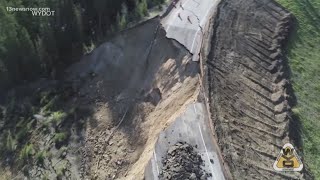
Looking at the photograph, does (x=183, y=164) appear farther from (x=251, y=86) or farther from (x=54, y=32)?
(x=54, y=32)

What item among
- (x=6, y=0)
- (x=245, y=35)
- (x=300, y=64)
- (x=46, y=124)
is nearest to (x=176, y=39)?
(x=245, y=35)

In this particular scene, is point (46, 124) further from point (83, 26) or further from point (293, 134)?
point (293, 134)

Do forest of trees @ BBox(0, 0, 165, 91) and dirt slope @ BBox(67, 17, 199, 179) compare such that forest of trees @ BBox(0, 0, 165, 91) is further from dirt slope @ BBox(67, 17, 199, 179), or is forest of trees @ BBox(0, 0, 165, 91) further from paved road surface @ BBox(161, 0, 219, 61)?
paved road surface @ BBox(161, 0, 219, 61)

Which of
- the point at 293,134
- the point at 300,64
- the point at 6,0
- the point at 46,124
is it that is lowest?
the point at 46,124

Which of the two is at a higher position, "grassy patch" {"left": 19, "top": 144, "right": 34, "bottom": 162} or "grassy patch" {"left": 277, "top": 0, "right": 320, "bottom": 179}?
"grassy patch" {"left": 277, "top": 0, "right": 320, "bottom": 179}

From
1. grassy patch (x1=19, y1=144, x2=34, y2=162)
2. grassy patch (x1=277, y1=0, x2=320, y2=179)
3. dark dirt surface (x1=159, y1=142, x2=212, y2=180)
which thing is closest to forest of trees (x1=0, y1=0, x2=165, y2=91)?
grassy patch (x1=19, y1=144, x2=34, y2=162)

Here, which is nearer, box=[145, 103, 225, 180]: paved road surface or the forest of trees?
box=[145, 103, 225, 180]: paved road surface

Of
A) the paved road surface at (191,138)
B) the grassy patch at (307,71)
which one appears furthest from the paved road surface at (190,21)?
the grassy patch at (307,71)
